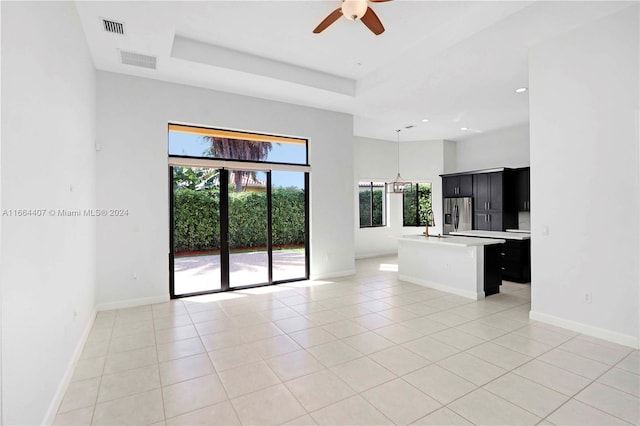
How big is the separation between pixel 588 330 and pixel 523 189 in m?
4.54

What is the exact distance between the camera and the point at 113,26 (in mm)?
3506

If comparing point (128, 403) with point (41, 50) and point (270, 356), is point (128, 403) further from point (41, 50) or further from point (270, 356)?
point (41, 50)

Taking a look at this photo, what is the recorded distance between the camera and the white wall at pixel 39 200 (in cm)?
164

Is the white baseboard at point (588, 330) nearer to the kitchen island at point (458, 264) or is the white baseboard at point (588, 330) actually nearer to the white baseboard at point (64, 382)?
the kitchen island at point (458, 264)

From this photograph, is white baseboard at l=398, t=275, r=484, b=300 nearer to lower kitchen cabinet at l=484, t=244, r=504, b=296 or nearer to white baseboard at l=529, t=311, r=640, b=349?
lower kitchen cabinet at l=484, t=244, r=504, b=296

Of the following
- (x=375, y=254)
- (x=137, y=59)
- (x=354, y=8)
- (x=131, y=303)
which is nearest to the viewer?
(x=354, y=8)

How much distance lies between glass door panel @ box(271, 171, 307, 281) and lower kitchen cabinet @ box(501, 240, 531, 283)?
3.84 m

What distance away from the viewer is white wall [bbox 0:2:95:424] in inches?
64.7

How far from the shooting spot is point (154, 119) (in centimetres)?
485

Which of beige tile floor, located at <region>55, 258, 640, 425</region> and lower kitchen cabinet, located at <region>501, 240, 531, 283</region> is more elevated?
lower kitchen cabinet, located at <region>501, 240, 531, 283</region>

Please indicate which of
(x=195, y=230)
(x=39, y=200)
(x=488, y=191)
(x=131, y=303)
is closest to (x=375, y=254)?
(x=488, y=191)

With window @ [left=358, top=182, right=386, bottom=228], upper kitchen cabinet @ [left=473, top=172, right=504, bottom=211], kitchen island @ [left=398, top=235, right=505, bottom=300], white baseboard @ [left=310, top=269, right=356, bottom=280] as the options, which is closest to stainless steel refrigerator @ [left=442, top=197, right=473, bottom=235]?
upper kitchen cabinet @ [left=473, top=172, right=504, bottom=211]

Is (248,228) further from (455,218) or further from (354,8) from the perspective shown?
(455,218)

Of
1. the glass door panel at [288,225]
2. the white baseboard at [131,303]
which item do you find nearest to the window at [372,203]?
the glass door panel at [288,225]
